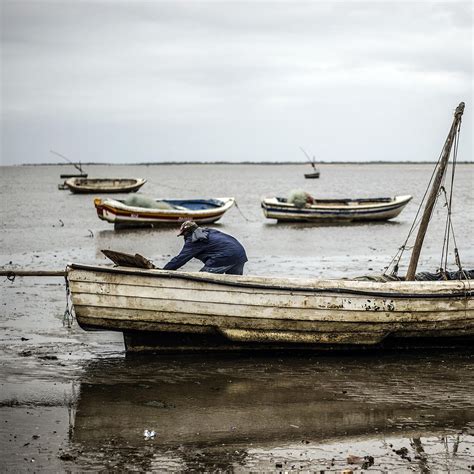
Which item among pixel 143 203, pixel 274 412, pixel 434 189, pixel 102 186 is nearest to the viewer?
pixel 274 412

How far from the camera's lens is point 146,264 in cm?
864

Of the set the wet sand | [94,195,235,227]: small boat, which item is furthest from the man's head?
[94,195,235,227]: small boat

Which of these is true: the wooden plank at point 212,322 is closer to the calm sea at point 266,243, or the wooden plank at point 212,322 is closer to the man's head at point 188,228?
the man's head at point 188,228

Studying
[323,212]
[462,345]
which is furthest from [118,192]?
[462,345]

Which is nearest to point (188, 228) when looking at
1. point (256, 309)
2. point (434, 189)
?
point (256, 309)

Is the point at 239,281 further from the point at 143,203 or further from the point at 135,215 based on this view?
the point at 143,203

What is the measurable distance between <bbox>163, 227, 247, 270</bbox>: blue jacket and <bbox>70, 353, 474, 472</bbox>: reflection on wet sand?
3.85ft

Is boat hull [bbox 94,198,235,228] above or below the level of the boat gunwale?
above

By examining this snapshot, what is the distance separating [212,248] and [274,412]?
274 cm

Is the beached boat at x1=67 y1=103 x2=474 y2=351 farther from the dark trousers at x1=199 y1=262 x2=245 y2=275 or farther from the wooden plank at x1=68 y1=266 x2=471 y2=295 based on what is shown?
the dark trousers at x1=199 y1=262 x2=245 y2=275

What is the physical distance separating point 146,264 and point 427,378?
10.9 ft

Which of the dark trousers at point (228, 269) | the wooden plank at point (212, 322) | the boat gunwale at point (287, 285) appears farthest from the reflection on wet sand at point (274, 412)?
the dark trousers at point (228, 269)

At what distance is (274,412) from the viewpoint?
7.09 metres

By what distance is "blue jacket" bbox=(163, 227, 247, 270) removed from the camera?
9172mm
